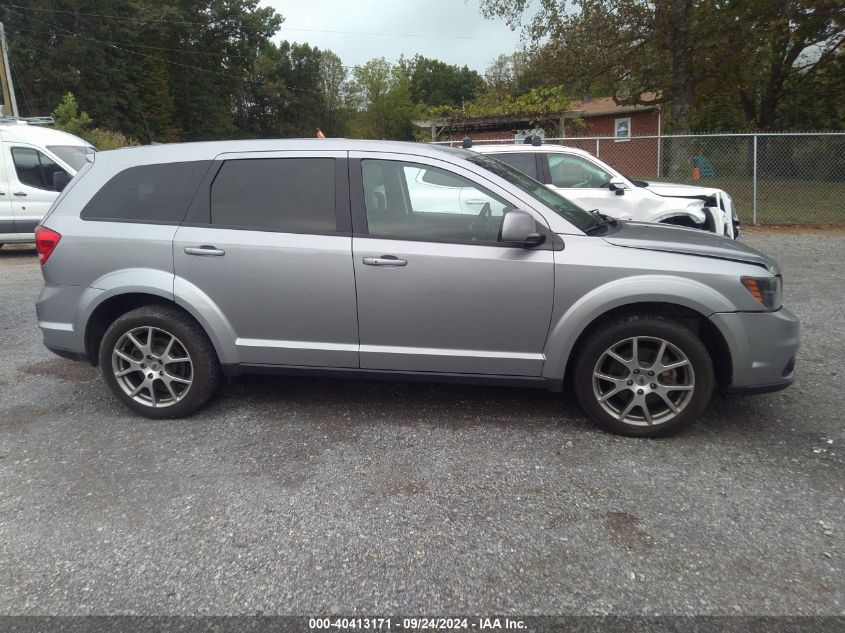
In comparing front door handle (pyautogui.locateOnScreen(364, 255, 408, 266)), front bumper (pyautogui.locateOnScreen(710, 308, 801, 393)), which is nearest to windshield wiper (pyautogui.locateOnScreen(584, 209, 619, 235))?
front bumper (pyautogui.locateOnScreen(710, 308, 801, 393))

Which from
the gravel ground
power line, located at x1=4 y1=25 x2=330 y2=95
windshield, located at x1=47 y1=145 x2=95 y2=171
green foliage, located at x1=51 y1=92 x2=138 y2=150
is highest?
power line, located at x1=4 y1=25 x2=330 y2=95

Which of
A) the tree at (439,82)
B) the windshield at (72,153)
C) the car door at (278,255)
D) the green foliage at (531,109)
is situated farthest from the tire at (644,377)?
the tree at (439,82)

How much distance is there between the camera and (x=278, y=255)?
4184mm

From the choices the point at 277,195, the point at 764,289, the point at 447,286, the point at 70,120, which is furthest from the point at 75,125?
the point at 764,289

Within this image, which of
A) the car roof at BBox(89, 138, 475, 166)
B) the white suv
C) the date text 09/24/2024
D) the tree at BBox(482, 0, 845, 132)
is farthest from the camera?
the tree at BBox(482, 0, 845, 132)

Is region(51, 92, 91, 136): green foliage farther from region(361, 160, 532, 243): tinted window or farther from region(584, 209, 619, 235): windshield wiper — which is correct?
region(584, 209, 619, 235): windshield wiper

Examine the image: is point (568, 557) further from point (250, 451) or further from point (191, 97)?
point (191, 97)

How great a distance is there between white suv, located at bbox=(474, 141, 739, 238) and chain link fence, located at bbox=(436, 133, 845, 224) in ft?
17.5

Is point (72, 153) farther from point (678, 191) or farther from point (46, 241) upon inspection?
point (678, 191)

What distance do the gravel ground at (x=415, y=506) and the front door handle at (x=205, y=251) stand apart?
1.11 meters

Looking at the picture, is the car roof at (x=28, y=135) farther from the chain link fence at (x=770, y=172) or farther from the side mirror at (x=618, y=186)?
the side mirror at (x=618, y=186)

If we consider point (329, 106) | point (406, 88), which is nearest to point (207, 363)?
point (406, 88)

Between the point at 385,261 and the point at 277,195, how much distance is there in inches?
34.6

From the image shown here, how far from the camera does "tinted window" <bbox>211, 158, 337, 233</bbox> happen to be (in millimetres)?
4258
